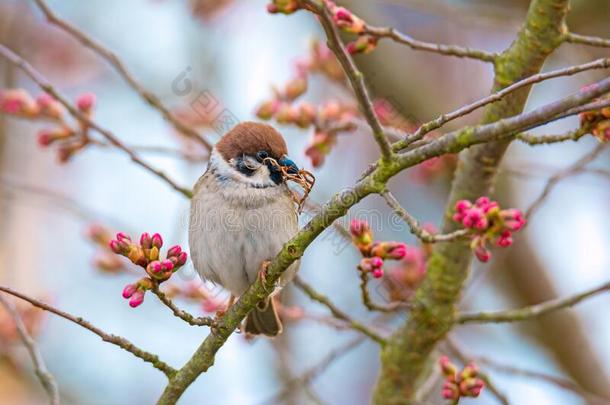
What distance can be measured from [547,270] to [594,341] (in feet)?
1.68

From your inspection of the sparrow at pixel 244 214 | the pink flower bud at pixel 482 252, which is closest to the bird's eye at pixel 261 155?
the sparrow at pixel 244 214

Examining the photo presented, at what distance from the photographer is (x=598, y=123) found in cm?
249

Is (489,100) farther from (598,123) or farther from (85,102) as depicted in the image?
(85,102)

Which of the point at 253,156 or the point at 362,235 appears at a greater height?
the point at 253,156

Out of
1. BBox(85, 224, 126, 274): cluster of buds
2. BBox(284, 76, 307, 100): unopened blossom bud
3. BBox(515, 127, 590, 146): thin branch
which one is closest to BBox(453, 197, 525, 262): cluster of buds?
BBox(515, 127, 590, 146): thin branch

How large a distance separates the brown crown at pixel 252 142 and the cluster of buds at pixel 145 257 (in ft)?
4.30

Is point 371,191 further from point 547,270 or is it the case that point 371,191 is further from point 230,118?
point 547,270

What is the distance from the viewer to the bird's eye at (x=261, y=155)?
3662mm

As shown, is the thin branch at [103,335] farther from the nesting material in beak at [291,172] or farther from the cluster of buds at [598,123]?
the cluster of buds at [598,123]

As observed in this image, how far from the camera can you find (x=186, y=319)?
2.46 metres

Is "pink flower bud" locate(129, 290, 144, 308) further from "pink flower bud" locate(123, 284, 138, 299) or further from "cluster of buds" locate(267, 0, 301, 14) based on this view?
"cluster of buds" locate(267, 0, 301, 14)

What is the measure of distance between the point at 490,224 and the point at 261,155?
150 centimetres

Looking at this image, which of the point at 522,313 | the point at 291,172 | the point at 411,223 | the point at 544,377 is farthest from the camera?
the point at 291,172

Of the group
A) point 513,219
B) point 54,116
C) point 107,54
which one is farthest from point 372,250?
point 54,116
